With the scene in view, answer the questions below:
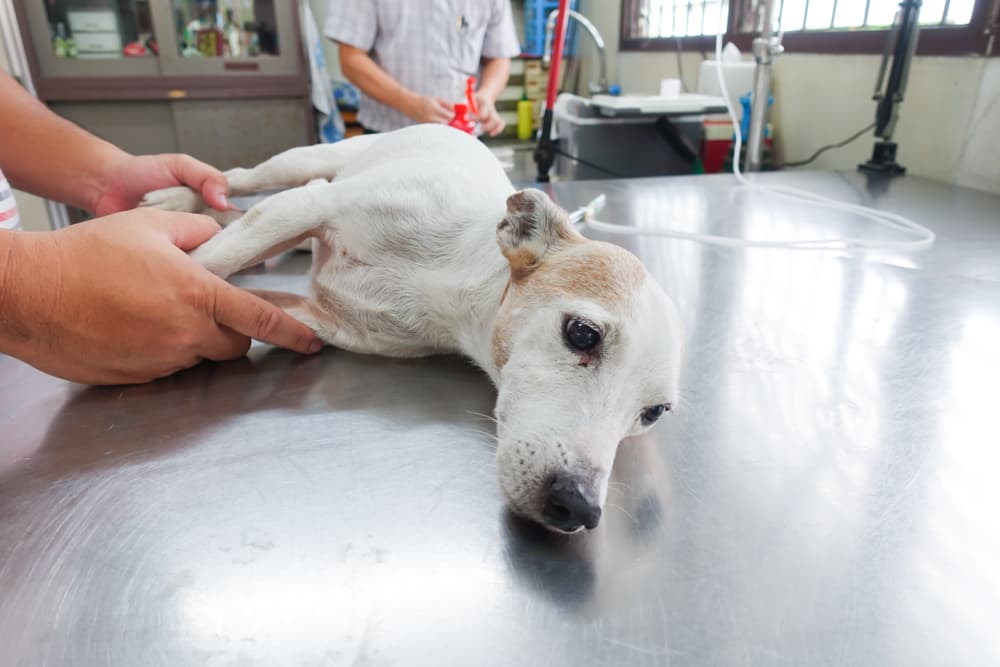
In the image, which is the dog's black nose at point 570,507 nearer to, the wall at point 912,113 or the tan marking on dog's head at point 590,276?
the tan marking on dog's head at point 590,276

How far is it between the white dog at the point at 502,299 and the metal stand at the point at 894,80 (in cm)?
A: 151

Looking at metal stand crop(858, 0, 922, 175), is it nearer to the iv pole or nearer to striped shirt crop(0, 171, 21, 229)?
the iv pole

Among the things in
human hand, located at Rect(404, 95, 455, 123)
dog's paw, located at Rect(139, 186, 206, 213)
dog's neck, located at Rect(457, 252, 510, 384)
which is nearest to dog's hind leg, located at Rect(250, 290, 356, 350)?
dog's neck, located at Rect(457, 252, 510, 384)

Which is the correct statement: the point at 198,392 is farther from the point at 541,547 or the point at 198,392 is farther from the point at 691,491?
Result: the point at 691,491

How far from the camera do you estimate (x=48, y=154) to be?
124 cm

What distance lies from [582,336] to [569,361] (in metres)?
0.03

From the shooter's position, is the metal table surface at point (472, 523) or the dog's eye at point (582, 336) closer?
the metal table surface at point (472, 523)

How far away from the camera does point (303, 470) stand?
0.63 metres

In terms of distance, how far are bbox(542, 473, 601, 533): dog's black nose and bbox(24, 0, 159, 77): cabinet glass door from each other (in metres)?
3.79

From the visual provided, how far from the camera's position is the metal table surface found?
45 cm

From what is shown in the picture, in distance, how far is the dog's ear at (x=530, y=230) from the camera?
874 mm

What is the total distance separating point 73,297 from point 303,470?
37 cm

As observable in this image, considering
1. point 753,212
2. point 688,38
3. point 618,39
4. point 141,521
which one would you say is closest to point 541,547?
point 141,521

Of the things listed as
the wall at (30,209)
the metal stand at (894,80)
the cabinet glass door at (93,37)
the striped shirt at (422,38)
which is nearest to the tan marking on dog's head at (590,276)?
the metal stand at (894,80)
